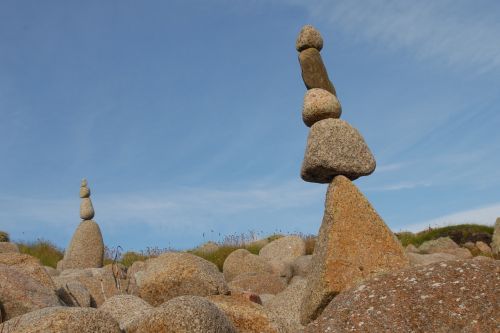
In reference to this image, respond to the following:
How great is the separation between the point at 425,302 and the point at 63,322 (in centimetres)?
421

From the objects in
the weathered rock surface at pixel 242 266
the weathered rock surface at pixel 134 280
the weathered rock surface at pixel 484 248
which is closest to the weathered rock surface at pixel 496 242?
the weathered rock surface at pixel 484 248

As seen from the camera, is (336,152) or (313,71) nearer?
(336,152)

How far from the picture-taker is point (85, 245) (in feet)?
68.7

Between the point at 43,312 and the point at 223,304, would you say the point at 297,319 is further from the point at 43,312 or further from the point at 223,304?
the point at 43,312

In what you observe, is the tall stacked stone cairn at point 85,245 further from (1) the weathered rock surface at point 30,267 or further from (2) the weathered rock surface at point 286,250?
(1) the weathered rock surface at point 30,267

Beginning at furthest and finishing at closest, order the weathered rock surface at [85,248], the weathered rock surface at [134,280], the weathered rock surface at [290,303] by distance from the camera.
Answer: the weathered rock surface at [85,248] < the weathered rock surface at [134,280] < the weathered rock surface at [290,303]

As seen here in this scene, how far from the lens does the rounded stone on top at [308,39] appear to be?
1155cm

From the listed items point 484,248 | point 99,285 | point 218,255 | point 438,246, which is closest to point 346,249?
point 99,285

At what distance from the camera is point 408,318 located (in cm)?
622

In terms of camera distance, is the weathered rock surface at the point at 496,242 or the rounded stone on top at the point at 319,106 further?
the weathered rock surface at the point at 496,242

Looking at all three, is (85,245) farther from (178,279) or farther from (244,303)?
(244,303)

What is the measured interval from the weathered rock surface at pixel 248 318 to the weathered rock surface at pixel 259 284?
219 inches

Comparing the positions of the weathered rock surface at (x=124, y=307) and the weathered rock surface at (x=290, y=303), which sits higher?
the weathered rock surface at (x=124, y=307)

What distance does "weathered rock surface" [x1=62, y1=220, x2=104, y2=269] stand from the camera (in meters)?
20.8
